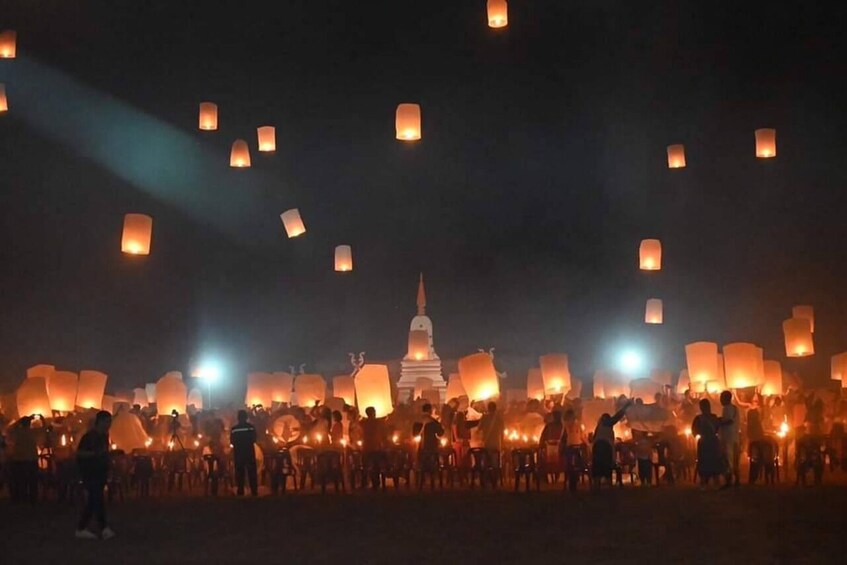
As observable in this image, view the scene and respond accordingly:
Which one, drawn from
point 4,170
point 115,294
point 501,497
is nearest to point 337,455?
point 501,497

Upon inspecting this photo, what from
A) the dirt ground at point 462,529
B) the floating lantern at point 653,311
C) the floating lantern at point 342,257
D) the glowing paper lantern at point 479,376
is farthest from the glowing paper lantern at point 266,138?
the dirt ground at point 462,529

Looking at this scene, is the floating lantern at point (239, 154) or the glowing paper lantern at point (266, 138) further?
the glowing paper lantern at point (266, 138)

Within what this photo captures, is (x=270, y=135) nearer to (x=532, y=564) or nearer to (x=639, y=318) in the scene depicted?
(x=639, y=318)

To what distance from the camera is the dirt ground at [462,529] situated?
751cm

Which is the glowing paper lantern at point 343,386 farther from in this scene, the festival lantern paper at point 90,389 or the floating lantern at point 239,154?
the floating lantern at point 239,154

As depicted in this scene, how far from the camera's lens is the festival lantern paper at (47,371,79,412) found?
14883mm

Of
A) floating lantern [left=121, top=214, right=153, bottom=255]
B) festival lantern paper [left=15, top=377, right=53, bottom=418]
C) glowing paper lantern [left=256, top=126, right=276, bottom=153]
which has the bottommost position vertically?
festival lantern paper [left=15, top=377, right=53, bottom=418]

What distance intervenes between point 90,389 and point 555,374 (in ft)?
25.0

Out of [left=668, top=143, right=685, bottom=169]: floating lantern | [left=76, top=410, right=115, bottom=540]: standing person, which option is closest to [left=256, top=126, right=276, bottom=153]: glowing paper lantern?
[left=668, top=143, right=685, bottom=169]: floating lantern

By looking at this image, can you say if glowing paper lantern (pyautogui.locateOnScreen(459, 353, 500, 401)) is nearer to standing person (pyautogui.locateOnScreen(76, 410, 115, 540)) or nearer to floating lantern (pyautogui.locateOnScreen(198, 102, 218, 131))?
standing person (pyautogui.locateOnScreen(76, 410, 115, 540))

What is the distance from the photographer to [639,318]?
23.1m

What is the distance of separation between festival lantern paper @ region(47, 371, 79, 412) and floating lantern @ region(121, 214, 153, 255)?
229 cm

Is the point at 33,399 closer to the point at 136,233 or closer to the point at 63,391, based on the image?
the point at 63,391

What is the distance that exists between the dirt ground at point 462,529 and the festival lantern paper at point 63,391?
9.86 ft
